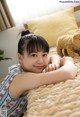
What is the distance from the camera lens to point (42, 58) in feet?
4.16

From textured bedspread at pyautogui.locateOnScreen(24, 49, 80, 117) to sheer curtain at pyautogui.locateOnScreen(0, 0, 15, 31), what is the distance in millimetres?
1930

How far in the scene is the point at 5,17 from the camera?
282cm

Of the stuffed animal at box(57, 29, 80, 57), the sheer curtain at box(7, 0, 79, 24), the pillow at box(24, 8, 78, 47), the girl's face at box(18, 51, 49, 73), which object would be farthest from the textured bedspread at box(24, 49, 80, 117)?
the sheer curtain at box(7, 0, 79, 24)

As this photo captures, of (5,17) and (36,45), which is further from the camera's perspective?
(5,17)

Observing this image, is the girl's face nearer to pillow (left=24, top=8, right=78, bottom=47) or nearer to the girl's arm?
the girl's arm

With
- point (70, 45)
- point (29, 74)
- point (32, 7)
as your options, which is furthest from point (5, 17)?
point (29, 74)

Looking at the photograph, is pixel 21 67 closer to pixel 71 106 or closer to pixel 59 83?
pixel 59 83

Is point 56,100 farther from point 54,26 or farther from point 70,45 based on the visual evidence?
point 54,26

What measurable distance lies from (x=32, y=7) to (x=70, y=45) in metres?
1.42

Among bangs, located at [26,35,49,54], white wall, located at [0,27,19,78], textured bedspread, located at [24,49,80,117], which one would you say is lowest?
white wall, located at [0,27,19,78]

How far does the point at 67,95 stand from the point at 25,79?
0.28 metres

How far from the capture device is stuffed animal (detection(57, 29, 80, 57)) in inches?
62.9

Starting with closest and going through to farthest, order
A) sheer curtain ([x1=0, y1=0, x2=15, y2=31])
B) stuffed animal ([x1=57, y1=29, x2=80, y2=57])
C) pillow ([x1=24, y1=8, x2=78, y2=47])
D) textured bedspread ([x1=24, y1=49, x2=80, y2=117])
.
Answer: textured bedspread ([x1=24, y1=49, x2=80, y2=117])
stuffed animal ([x1=57, y1=29, x2=80, y2=57])
pillow ([x1=24, y1=8, x2=78, y2=47])
sheer curtain ([x1=0, y1=0, x2=15, y2=31])

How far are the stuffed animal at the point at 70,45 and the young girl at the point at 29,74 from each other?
0.28m
